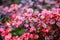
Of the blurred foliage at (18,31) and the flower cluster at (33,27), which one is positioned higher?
the flower cluster at (33,27)

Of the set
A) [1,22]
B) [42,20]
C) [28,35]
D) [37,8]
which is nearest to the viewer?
[28,35]

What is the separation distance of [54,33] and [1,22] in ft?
2.37

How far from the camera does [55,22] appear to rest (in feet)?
7.32

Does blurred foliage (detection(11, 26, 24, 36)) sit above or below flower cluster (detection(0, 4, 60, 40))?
below

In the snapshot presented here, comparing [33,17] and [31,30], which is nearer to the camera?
[31,30]

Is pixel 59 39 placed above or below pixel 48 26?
below

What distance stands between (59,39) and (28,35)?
0.41 meters

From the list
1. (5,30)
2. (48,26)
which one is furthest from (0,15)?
(48,26)

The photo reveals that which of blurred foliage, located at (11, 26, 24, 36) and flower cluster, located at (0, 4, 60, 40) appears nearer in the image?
flower cluster, located at (0, 4, 60, 40)

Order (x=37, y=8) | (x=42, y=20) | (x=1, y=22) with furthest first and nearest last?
(x=37, y=8) → (x=1, y=22) → (x=42, y=20)

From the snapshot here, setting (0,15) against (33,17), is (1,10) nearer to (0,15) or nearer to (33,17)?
(0,15)

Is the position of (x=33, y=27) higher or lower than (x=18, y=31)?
higher

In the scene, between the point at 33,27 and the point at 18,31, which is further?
the point at 18,31

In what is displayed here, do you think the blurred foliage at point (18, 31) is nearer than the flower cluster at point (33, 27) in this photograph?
No
